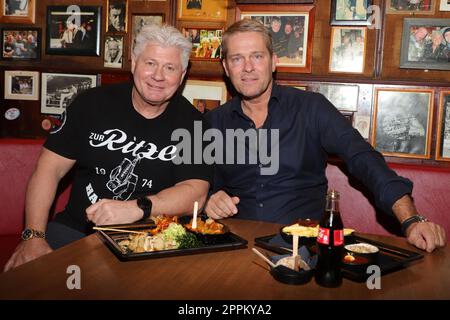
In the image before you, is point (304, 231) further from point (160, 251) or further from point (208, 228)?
point (160, 251)

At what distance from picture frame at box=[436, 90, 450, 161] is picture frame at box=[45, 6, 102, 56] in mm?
2204

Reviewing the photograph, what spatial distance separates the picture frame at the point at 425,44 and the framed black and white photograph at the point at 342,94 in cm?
31

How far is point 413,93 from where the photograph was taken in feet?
Result: 8.59

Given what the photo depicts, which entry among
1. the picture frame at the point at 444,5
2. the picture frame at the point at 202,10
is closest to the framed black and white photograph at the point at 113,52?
the picture frame at the point at 202,10

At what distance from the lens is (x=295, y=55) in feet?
9.09

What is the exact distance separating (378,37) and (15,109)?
2.47 m

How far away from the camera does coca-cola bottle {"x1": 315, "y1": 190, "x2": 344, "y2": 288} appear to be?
1344 mm

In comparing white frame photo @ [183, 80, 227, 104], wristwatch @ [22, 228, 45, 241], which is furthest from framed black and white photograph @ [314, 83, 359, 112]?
wristwatch @ [22, 228, 45, 241]

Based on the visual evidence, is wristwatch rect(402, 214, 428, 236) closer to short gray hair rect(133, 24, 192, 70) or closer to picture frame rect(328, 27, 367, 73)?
picture frame rect(328, 27, 367, 73)

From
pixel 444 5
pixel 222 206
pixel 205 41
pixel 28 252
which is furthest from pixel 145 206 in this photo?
pixel 444 5

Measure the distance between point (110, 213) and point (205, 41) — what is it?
57.7 inches
